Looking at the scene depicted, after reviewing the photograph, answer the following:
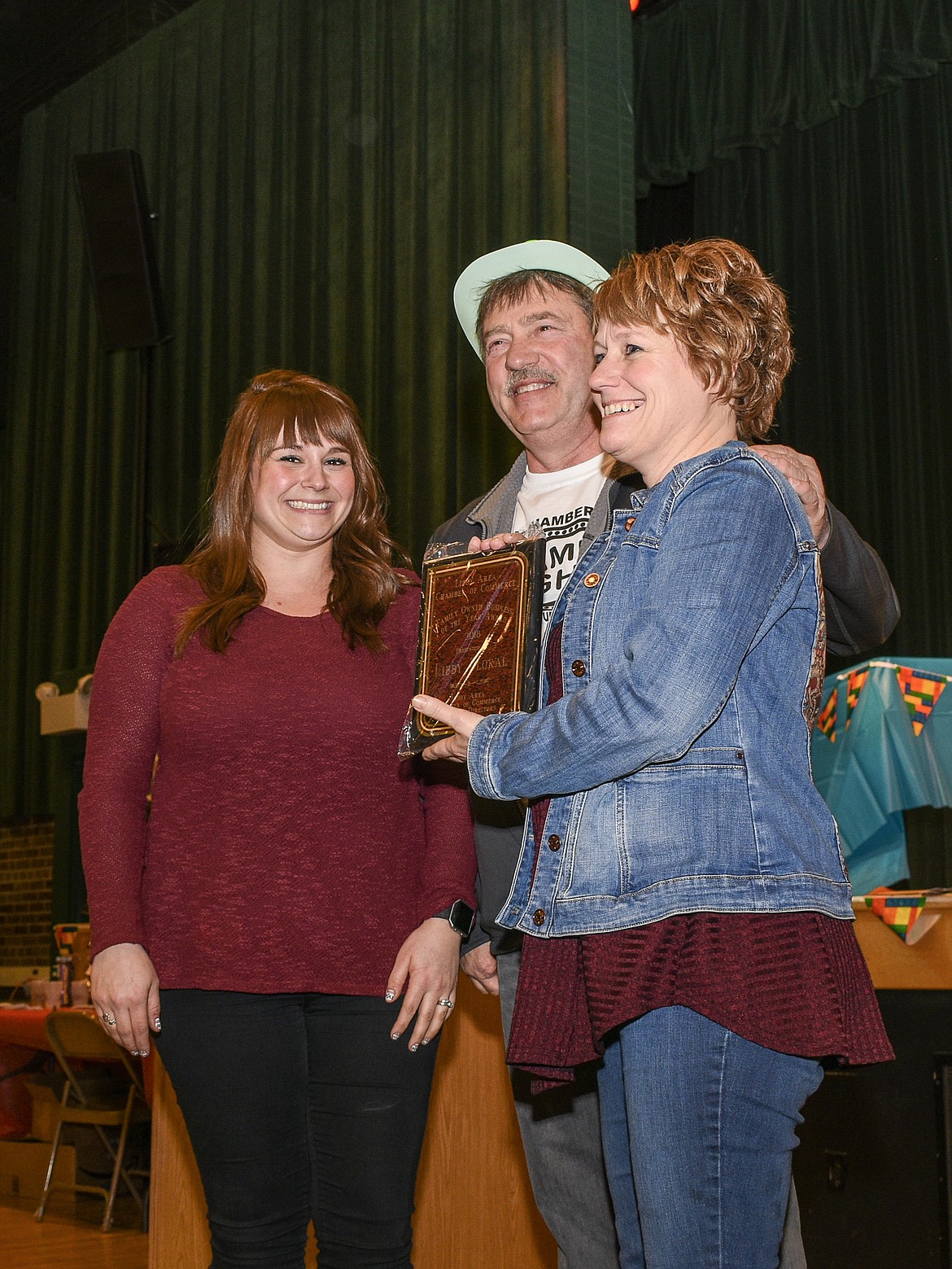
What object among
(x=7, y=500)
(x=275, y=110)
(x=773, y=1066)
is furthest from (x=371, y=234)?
(x=773, y=1066)

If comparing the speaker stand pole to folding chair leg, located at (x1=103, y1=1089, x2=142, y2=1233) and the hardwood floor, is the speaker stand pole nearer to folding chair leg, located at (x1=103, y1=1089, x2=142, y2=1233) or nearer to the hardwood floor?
folding chair leg, located at (x1=103, y1=1089, x2=142, y2=1233)

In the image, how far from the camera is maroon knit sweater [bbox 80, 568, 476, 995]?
Result: 1772 millimetres

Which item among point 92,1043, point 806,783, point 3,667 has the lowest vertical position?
point 92,1043

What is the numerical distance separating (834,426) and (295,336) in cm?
289

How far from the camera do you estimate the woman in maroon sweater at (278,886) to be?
67.9 inches

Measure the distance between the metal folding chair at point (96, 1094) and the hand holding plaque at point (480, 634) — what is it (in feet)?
11.5

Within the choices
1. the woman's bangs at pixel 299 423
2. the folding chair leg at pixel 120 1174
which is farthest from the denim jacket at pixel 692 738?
the folding chair leg at pixel 120 1174

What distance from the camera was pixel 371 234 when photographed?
673cm

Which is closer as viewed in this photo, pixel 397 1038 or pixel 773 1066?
pixel 773 1066

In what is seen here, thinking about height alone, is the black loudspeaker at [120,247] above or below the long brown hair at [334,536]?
above

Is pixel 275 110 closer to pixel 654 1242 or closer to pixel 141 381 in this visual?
pixel 141 381

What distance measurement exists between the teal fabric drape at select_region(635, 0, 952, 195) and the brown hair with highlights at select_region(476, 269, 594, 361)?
431 cm

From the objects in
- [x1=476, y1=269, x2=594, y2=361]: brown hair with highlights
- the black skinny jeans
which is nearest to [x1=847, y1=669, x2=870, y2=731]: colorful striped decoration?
[x1=476, y1=269, x2=594, y2=361]: brown hair with highlights

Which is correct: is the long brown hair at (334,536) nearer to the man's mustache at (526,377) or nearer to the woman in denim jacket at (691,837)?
the man's mustache at (526,377)
